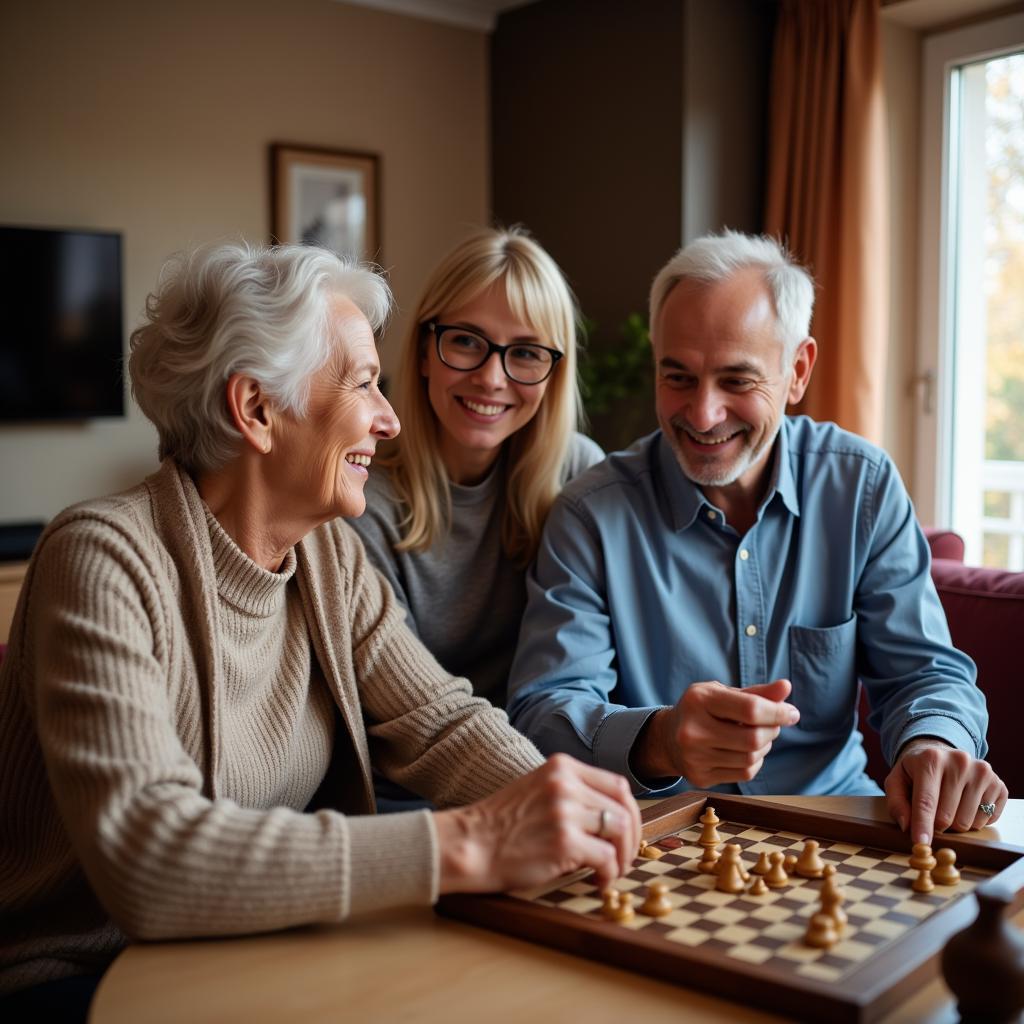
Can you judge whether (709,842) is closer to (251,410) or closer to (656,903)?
(656,903)

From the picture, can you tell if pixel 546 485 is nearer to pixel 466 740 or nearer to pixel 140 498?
pixel 466 740

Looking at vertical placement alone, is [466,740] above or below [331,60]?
below

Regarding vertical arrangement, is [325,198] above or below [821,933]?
above

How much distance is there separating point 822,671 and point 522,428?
2.60ft

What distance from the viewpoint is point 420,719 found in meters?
1.61

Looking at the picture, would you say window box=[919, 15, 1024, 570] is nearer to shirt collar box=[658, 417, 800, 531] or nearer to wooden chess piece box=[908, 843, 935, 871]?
shirt collar box=[658, 417, 800, 531]

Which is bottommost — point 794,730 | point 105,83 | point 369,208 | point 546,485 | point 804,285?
point 794,730

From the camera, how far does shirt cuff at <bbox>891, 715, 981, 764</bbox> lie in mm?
1633

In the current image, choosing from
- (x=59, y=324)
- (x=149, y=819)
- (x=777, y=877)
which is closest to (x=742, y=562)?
(x=777, y=877)

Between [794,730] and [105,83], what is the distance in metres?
4.19

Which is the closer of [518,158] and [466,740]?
[466,740]

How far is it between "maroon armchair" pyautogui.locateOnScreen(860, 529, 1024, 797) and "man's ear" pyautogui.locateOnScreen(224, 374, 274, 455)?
1388 millimetres

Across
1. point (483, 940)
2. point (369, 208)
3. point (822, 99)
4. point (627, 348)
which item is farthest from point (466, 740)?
point (369, 208)

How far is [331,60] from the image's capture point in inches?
214
